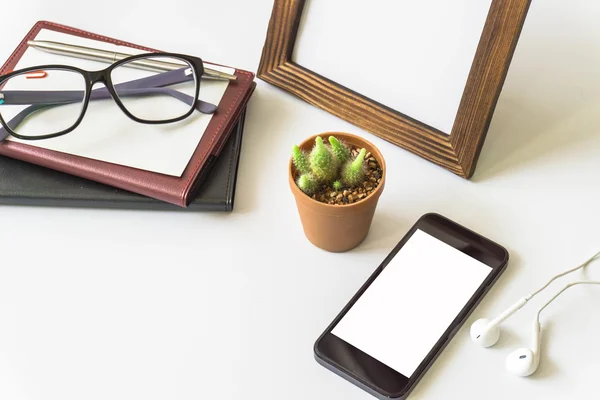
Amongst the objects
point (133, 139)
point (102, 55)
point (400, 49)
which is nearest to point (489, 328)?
point (400, 49)

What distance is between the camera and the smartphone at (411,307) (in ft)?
2.17

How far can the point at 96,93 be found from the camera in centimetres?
82

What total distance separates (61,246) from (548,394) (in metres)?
0.48

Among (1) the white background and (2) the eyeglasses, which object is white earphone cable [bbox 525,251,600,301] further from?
(2) the eyeglasses

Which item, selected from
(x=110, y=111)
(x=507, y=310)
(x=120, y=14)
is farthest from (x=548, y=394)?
(x=120, y=14)

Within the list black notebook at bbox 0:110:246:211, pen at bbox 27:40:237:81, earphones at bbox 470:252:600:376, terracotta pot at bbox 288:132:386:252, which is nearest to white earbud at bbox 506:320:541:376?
earphones at bbox 470:252:600:376

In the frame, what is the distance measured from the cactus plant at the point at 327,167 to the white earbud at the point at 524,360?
21cm

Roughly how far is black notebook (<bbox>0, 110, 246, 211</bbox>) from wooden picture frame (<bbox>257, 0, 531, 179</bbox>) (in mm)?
137

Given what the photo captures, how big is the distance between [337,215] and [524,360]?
0.67ft

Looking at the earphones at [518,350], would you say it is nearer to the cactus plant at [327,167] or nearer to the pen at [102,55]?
the cactus plant at [327,167]

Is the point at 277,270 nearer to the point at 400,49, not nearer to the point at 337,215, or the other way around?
the point at 337,215

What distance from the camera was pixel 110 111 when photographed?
2.69ft

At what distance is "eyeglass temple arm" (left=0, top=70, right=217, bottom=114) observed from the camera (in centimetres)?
81

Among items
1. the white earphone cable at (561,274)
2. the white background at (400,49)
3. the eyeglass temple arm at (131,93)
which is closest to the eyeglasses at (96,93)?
the eyeglass temple arm at (131,93)
